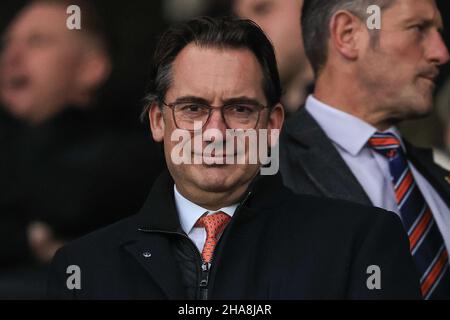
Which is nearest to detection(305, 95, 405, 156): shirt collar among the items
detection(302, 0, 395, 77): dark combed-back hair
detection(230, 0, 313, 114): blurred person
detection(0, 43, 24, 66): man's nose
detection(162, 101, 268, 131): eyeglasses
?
detection(302, 0, 395, 77): dark combed-back hair

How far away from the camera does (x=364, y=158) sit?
3.17 m

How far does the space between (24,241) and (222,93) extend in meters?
1.32

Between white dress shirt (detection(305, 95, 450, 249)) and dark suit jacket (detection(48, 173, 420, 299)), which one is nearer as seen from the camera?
dark suit jacket (detection(48, 173, 420, 299))

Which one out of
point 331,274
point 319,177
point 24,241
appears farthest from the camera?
point 24,241

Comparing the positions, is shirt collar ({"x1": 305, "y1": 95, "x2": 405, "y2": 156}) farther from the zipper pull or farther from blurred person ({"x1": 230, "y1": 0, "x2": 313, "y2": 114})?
the zipper pull

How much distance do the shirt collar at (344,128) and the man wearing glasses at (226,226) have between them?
551 millimetres

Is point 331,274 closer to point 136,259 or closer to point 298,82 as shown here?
point 136,259

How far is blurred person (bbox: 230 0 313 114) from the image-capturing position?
3.51 meters

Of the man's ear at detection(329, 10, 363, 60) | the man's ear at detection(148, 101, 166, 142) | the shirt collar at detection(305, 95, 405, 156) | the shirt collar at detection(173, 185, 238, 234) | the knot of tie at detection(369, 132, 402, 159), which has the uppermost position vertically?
the man's ear at detection(329, 10, 363, 60)

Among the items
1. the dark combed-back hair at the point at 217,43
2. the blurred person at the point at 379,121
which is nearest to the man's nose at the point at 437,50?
the blurred person at the point at 379,121

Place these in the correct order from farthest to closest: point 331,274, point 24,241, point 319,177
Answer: point 24,241 < point 319,177 < point 331,274

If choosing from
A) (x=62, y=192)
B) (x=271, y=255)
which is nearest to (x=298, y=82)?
Result: (x=62, y=192)

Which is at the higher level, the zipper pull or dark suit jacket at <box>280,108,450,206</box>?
dark suit jacket at <box>280,108,450,206</box>

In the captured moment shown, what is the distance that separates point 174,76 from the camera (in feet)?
8.46
